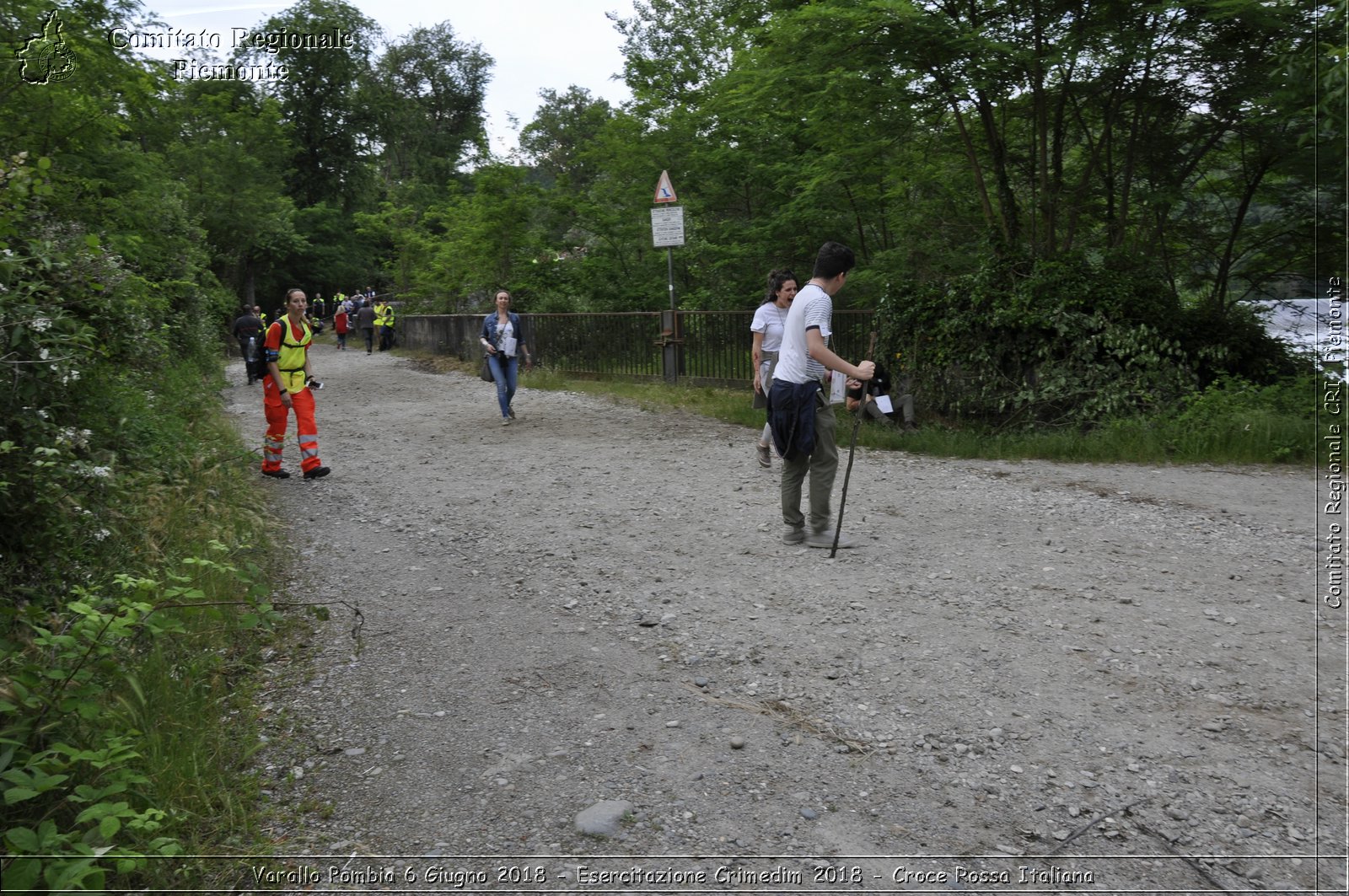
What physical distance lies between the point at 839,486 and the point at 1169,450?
3620 millimetres

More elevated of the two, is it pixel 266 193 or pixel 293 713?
pixel 266 193

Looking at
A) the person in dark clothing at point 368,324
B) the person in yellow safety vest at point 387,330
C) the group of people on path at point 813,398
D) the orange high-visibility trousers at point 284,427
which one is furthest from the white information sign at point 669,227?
the person in dark clothing at point 368,324

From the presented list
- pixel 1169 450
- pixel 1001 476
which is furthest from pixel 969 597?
pixel 1169 450

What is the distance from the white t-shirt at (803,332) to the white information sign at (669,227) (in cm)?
1070

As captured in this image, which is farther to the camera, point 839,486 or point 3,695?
point 839,486

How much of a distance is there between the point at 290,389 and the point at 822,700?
7.54 metres

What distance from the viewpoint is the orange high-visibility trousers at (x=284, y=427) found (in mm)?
10602

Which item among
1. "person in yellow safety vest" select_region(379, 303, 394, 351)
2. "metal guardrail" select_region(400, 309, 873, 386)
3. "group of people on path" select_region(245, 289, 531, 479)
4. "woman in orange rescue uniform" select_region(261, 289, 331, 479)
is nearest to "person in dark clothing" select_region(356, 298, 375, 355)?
"person in yellow safety vest" select_region(379, 303, 394, 351)

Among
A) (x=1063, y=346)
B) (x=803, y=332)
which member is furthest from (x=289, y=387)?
(x=1063, y=346)

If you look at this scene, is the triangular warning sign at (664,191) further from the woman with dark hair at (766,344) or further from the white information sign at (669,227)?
the woman with dark hair at (766,344)

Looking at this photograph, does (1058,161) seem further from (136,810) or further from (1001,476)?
(136,810)

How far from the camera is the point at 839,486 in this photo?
9.29 meters

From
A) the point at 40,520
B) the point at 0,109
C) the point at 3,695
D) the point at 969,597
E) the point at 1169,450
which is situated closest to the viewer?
the point at 3,695

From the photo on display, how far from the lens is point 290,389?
34.5ft
